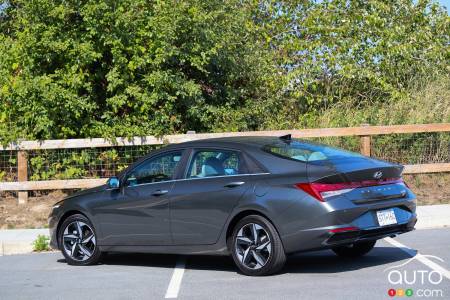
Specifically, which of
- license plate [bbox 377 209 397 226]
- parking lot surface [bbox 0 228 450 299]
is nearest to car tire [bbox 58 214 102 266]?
parking lot surface [bbox 0 228 450 299]

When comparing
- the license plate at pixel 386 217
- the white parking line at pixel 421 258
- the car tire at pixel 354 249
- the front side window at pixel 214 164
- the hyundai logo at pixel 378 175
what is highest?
the front side window at pixel 214 164

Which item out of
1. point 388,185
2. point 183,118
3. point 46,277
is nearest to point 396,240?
point 388,185

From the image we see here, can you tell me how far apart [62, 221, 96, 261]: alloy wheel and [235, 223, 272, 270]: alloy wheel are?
7.60 feet

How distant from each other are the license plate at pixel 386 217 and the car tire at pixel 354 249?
1007mm

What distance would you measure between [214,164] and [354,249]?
195cm

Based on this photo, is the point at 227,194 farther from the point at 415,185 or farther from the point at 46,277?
the point at 415,185

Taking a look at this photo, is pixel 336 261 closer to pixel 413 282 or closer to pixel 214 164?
pixel 413 282

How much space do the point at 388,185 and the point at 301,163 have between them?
37.6 inches

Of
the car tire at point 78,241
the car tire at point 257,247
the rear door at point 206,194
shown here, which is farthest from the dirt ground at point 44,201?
the car tire at point 257,247

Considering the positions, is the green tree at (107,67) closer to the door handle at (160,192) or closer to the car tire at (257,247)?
the door handle at (160,192)

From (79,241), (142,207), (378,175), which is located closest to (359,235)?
(378,175)

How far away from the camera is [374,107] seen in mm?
18141

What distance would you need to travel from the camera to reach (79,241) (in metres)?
10.1

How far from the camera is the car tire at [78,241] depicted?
10047 millimetres
